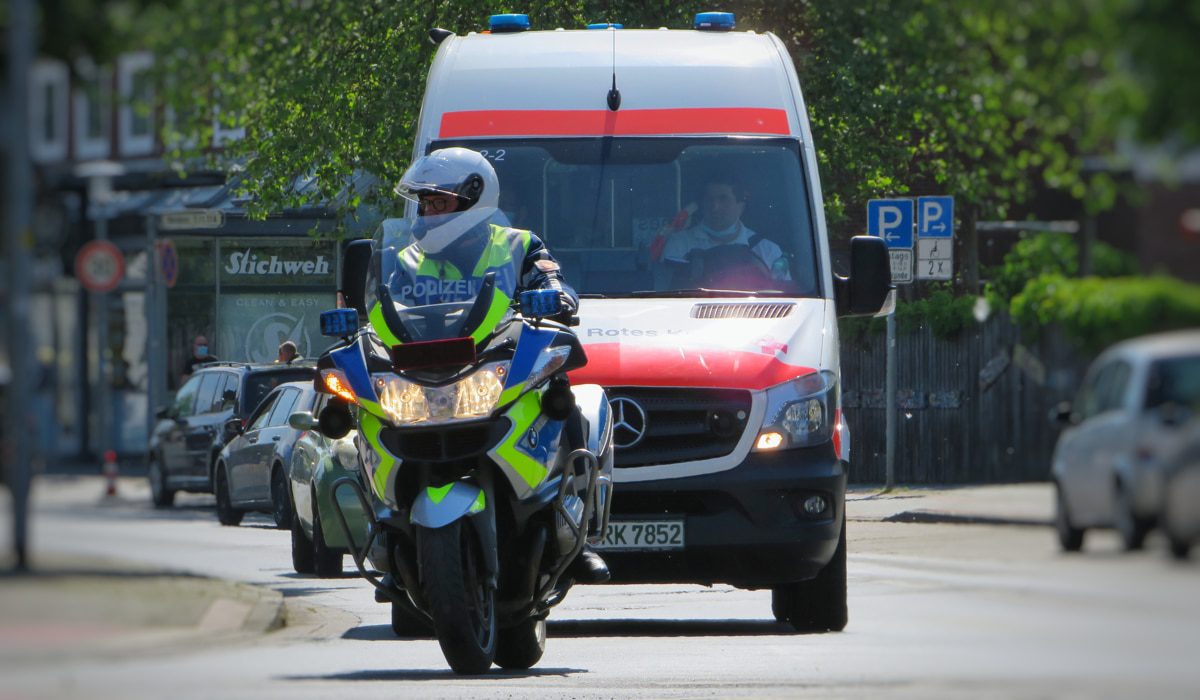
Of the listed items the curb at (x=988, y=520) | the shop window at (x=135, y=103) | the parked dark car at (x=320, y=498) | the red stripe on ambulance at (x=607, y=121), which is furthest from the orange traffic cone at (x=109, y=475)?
the red stripe on ambulance at (x=607, y=121)

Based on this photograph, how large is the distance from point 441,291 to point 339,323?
36 cm

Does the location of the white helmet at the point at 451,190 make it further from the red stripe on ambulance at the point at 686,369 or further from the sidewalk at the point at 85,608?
the sidewalk at the point at 85,608

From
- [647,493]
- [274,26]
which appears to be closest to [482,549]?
[647,493]

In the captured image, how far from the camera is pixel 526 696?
5.86 m

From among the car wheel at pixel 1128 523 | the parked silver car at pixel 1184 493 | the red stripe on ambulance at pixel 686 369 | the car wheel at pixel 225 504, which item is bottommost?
the car wheel at pixel 225 504

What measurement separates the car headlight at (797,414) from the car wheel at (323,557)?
8.82ft

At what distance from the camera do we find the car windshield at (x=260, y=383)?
7.75m

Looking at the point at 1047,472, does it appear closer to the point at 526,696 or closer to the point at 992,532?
the point at 992,532

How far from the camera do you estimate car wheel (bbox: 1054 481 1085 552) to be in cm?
156

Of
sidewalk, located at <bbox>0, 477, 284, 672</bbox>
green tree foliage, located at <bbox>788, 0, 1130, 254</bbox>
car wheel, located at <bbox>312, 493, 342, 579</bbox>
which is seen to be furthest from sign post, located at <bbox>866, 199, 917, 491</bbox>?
sidewalk, located at <bbox>0, 477, 284, 672</bbox>

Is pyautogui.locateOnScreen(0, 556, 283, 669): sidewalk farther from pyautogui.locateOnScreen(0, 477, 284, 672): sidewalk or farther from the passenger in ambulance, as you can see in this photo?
the passenger in ambulance

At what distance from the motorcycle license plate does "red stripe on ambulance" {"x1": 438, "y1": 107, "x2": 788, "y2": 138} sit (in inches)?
75.6

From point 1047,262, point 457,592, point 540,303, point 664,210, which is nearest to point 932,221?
point 540,303

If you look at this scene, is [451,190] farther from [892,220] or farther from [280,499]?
[892,220]
